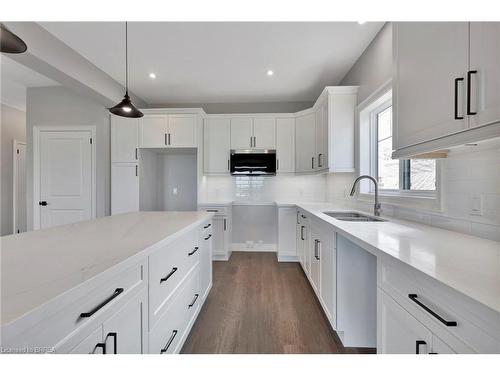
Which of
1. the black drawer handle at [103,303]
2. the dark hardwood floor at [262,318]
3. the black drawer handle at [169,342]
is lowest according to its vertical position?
the dark hardwood floor at [262,318]

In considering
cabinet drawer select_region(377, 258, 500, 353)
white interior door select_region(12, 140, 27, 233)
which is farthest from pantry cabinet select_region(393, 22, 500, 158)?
white interior door select_region(12, 140, 27, 233)

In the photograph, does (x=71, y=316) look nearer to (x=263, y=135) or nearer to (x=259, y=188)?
(x=263, y=135)

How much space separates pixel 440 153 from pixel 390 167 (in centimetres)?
94

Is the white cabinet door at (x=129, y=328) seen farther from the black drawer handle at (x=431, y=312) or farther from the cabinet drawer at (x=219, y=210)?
the cabinet drawer at (x=219, y=210)

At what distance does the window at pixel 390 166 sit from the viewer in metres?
1.72

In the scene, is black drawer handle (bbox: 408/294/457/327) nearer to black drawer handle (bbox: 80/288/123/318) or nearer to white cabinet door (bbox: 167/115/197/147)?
black drawer handle (bbox: 80/288/123/318)

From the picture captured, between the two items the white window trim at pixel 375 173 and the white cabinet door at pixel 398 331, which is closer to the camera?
the white cabinet door at pixel 398 331

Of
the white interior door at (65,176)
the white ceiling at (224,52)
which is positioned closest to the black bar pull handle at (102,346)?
the white ceiling at (224,52)

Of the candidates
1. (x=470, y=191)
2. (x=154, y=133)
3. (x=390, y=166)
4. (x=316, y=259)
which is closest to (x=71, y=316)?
(x=470, y=191)

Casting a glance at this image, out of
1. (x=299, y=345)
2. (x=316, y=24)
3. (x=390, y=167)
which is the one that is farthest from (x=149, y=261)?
(x=316, y=24)

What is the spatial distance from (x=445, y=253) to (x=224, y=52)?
9.10 feet

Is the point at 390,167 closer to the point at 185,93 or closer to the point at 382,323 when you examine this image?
the point at 382,323

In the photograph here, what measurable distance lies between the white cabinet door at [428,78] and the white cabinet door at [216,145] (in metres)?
2.77

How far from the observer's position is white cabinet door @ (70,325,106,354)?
0.66 metres
